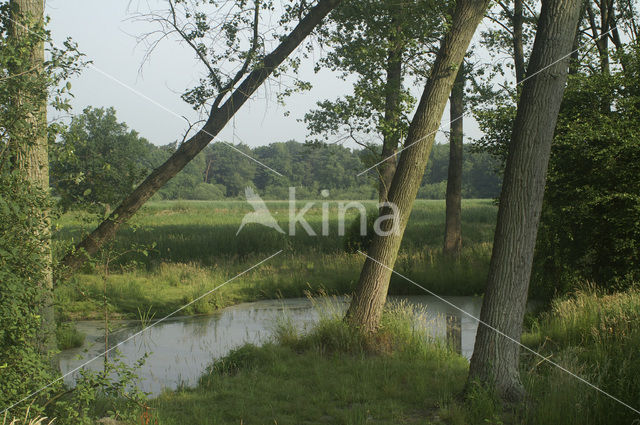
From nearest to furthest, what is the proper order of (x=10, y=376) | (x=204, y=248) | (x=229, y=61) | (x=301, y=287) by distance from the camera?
1. (x=10, y=376)
2. (x=229, y=61)
3. (x=301, y=287)
4. (x=204, y=248)

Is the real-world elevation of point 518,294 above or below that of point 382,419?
above

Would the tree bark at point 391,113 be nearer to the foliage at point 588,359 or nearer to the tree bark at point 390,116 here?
the tree bark at point 390,116

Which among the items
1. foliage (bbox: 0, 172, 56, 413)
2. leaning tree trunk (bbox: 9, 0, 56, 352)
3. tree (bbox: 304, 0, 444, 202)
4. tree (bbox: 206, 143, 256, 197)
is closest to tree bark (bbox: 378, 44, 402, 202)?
tree (bbox: 304, 0, 444, 202)

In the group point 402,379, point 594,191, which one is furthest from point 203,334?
point 594,191

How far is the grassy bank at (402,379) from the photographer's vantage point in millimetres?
5320

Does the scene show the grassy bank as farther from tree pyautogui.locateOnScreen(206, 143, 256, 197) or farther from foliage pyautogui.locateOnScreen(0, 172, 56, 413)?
tree pyautogui.locateOnScreen(206, 143, 256, 197)

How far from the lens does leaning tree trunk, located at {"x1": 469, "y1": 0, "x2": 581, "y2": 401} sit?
220 inches

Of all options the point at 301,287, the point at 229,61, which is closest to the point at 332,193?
the point at 301,287

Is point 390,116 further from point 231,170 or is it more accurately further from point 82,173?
point 231,170

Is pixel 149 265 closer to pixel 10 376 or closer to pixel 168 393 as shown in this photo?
pixel 168 393

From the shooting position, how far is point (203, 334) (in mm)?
10516

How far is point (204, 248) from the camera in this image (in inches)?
753

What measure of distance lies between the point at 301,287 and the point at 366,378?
762 centimetres

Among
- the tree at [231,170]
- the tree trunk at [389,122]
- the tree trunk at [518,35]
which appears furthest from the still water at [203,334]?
the tree at [231,170]
